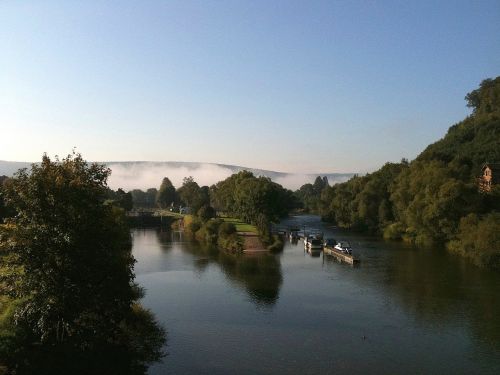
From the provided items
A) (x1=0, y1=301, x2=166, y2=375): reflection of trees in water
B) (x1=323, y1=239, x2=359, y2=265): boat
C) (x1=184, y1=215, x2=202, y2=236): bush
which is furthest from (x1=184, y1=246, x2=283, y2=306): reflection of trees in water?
(x1=184, y1=215, x2=202, y2=236): bush

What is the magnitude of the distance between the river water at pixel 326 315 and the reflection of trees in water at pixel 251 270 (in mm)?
135

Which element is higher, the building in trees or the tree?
the building in trees

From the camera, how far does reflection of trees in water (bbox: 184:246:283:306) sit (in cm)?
5075

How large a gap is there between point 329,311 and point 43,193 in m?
28.3

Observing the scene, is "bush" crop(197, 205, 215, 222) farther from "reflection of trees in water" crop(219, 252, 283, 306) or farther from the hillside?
the hillside

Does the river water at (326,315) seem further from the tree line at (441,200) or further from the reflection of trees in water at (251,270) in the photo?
the tree line at (441,200)

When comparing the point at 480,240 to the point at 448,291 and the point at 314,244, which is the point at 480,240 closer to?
the point at 448,291

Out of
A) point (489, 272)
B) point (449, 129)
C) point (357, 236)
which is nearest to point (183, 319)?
point (489, 272)

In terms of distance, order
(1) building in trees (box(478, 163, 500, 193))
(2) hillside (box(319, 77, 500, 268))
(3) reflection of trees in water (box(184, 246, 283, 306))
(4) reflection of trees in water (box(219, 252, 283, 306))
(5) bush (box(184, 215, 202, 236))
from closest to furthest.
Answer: (4) reflection of trees in water (box(219, 252, 283, 306)) → (3) reflection of trees in water (box(184, 246, 283, 306)) → (2) hillside (box(319, 77, 500, 268)) → (1) building in trees (box(478, 163, 500, 193)) → (5) bush (box(184, 215, 202, 236))

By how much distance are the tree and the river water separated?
7.46 m

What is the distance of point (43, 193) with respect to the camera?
25.1 m

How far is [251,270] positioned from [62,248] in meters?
41.6

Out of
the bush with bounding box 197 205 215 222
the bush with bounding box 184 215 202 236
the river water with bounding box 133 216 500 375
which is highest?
the bush with bounding box 197 205 215 222

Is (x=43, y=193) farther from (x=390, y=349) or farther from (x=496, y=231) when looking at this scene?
(x=496, y=231)
